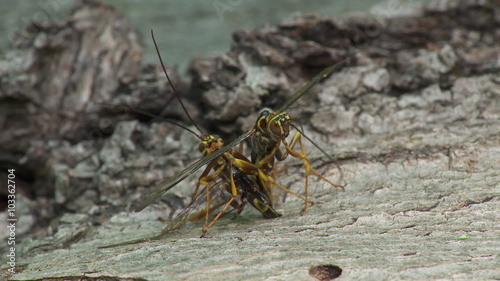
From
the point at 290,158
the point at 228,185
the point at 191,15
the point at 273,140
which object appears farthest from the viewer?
the point at 191,15

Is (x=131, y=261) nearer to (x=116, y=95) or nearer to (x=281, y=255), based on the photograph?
(x=281, y=255)

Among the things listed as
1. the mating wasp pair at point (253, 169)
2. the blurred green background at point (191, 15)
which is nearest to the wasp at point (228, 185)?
the mating wasp pair at point (253, 169)

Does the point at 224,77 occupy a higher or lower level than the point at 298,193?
higher

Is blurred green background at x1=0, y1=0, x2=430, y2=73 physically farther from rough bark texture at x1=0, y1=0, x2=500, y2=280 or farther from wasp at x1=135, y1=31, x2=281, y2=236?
wasp at x1=135, y1=31, x2=281, y2=236

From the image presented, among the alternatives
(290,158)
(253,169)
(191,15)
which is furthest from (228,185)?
(191,15)

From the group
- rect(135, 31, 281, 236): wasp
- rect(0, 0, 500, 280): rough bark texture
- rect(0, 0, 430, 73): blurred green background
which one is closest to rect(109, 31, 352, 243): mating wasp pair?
rect(135, 31, 281, 236): wasp

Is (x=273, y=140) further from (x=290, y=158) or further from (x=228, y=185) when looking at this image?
(x=290, y=158)

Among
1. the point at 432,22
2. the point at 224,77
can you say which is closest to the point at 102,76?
the point at 224,77

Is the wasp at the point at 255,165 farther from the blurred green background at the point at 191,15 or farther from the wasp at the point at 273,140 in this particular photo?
the blurred green background at the point at 191,15
